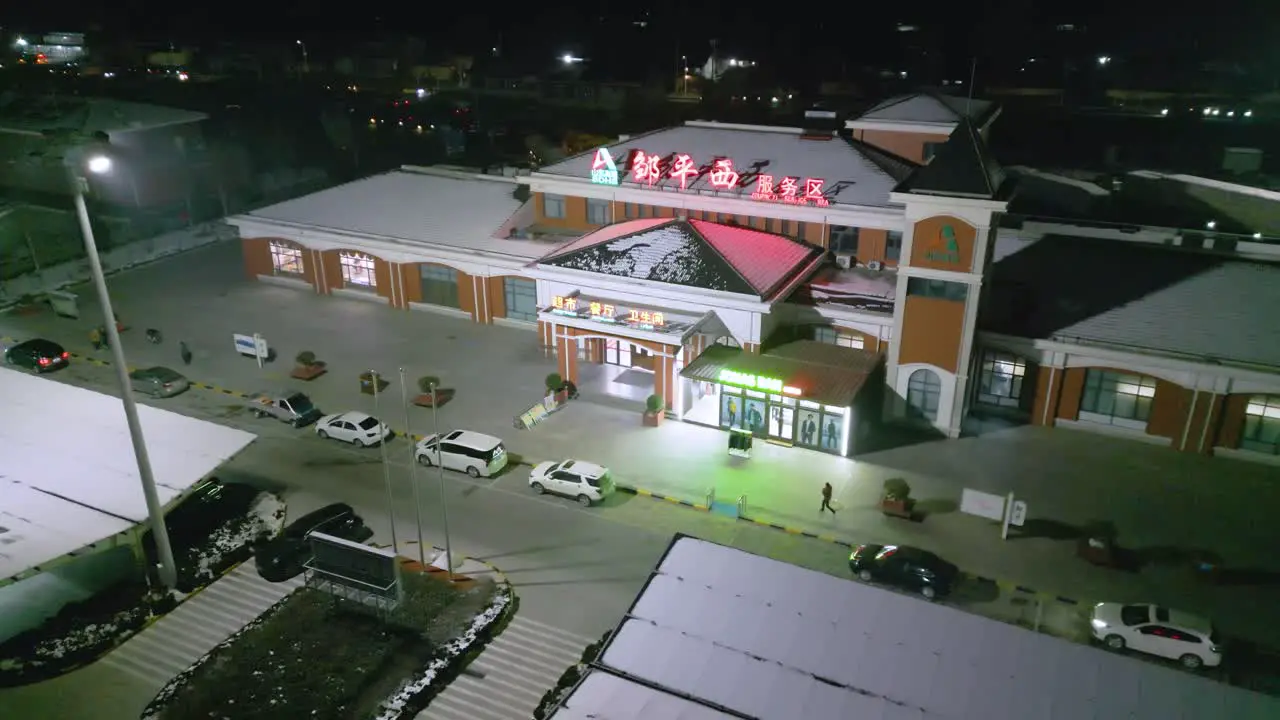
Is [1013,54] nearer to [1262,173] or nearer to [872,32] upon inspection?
[872,32]

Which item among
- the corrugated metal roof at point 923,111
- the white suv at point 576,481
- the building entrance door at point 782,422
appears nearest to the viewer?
the white suv at point 576,481

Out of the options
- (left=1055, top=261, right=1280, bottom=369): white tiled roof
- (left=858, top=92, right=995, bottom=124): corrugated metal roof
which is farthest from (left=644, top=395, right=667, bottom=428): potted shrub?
(left=858, top=92, right=995, bottom=124): corrugated metal roof

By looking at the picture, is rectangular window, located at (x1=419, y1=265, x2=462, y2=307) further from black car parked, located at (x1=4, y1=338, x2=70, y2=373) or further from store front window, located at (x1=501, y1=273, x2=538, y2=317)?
black car parked, located at (x1=4, y1=338, x2=70, y2=373)

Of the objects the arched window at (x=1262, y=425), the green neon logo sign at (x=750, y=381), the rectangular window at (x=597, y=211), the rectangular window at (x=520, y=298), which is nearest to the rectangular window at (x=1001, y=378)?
the arched window at (x=1262, y=425)

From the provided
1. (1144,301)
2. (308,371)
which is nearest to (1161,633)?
(1144,301)

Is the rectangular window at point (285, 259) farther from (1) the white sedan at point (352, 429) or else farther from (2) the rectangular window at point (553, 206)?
(1) the white sedan at point (352, 429)

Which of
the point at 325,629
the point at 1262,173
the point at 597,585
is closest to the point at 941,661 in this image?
the point at 597,585
